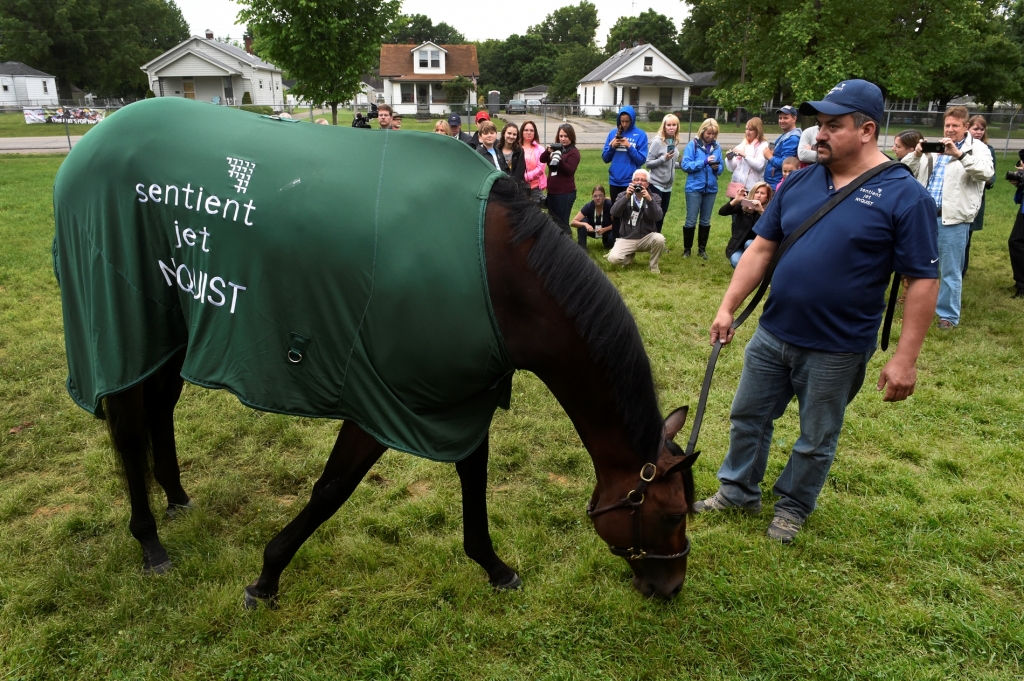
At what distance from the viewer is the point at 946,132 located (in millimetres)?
6465

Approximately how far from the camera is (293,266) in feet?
7.59

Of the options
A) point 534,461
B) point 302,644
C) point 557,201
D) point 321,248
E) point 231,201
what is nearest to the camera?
point 321,248

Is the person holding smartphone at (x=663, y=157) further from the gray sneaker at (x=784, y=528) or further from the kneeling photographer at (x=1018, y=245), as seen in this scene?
the gray sneaker at (x=784, y=528)

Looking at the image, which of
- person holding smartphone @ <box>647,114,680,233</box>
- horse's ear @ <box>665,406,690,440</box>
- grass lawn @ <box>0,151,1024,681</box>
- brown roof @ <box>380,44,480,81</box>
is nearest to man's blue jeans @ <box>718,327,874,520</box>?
grass lawn @ <box>0,151,1024,681</box>

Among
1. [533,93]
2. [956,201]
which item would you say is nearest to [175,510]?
[956,201]

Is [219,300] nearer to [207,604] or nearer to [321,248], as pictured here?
[321,248]

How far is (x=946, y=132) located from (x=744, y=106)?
1767 cm

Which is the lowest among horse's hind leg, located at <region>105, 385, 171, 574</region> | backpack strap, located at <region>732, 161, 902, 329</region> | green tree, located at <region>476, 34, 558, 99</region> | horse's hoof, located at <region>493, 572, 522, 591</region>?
horse's hoof, located at <region>493, 572, 522, 591</region>

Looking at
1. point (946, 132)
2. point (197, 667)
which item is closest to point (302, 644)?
point (197, 667)

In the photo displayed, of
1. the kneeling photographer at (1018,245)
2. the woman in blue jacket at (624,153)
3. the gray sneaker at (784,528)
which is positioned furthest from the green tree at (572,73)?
the gray sneaker at (784,528)

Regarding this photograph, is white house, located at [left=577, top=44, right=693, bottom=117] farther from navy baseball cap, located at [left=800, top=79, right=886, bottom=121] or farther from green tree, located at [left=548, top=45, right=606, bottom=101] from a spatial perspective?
navy baseball cap, located at [left=800, top=79, right=886, bottom=121]

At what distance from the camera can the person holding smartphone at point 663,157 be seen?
29.6ft

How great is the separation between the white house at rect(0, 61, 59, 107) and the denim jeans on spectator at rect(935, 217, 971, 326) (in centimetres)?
6063

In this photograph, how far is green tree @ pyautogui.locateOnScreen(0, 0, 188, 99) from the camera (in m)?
→ 46.6
